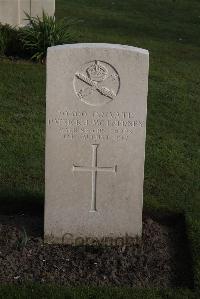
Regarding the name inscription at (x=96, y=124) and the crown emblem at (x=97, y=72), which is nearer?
the crown emblem at (x=97, y=72)

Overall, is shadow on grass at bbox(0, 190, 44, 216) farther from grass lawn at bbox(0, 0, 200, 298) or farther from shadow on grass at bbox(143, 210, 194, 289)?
shadow on grass at bbox(143, 210, 194, 289)

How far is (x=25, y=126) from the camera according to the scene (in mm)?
9055

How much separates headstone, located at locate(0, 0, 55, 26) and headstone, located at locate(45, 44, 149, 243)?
764 cm

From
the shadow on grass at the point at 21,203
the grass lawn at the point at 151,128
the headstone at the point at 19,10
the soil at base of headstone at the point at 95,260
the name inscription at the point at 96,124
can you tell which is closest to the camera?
the soil at base of headstone at the point at 95,260

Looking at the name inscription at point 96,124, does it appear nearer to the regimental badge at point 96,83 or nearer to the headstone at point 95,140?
the headstone at point 95,140

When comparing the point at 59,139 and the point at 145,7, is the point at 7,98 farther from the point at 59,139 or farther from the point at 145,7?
the point at 145,7

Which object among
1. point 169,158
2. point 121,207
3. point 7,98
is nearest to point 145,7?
point 7,98

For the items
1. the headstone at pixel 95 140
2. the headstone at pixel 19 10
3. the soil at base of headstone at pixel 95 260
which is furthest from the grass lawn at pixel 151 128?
the headstone at pixel 19 10

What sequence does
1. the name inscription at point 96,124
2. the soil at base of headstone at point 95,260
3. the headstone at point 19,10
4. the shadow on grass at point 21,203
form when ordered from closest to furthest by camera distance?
the soil at base of headstone at point 95,260 < the name inscription at point 96,124 < the shadow on grass at point 21,203 < the headstone at point 19,10

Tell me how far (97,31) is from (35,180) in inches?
311

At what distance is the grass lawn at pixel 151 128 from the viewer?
6.50m

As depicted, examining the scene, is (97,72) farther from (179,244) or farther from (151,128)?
(151,128)

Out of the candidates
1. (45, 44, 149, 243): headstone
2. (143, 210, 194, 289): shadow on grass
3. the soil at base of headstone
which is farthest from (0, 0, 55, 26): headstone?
(45, 44, 149, 243): headstone

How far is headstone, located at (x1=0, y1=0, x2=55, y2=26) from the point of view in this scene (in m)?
13.1
